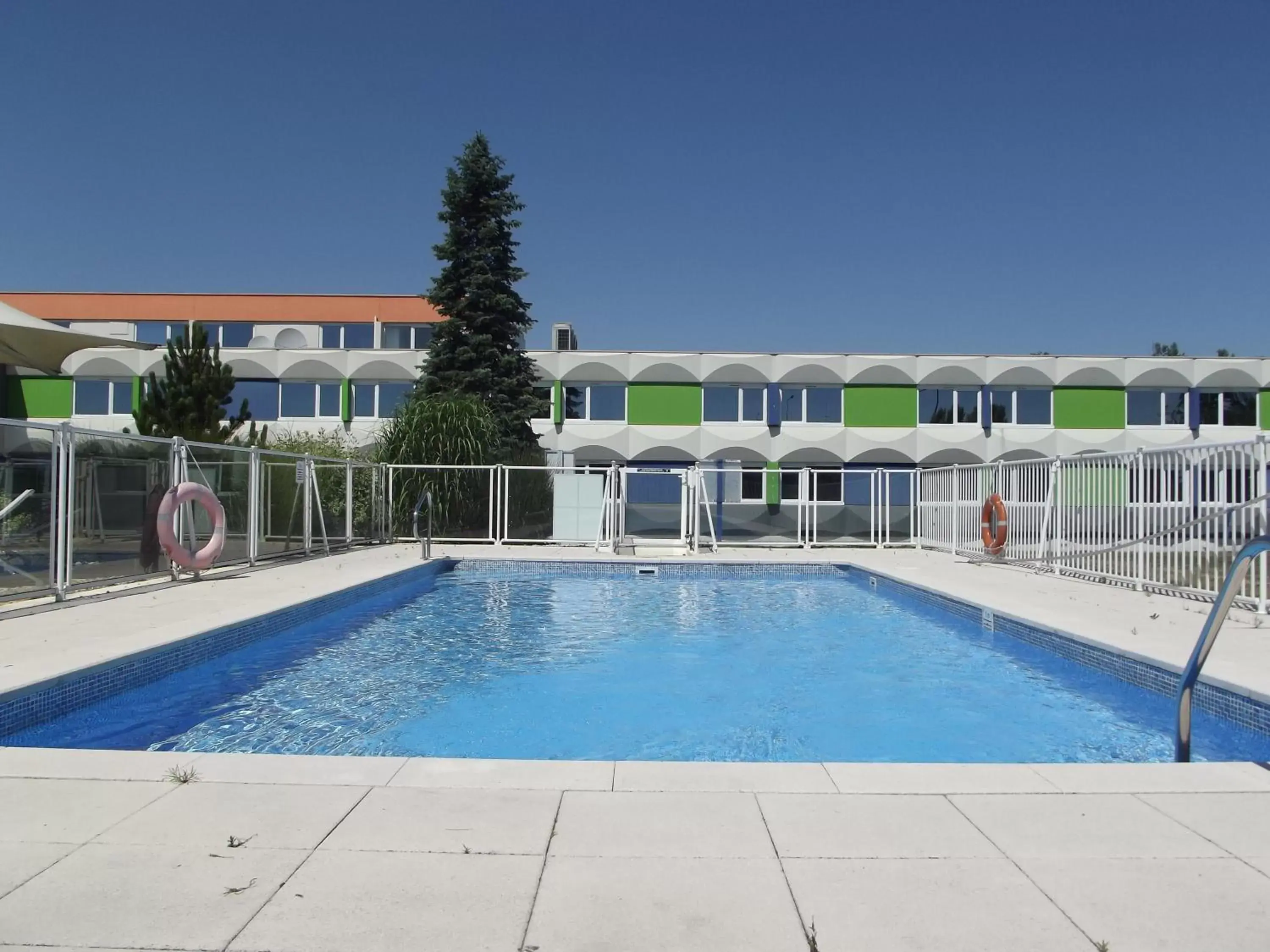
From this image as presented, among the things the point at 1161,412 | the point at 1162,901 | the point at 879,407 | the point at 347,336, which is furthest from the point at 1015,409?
the point at 1162,901

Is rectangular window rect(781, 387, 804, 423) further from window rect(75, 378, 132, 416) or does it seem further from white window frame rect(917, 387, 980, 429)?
window rect(75, 378, 132, 416)

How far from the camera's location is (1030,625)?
7.04m

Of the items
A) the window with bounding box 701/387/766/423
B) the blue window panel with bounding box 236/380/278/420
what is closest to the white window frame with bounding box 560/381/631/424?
the window with bounding box 701/387/766/423

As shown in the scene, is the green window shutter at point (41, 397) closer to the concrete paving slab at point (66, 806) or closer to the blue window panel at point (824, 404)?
the blue window panel at point (824, 404)

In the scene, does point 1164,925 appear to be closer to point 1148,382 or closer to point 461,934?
point 461,934

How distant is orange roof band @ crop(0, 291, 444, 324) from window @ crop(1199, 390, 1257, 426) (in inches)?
969

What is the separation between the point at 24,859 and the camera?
2479mm

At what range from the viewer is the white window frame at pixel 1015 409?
2481 cm

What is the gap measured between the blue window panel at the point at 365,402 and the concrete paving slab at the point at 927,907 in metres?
23.8

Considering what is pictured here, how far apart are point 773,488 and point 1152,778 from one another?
2121 centimetres

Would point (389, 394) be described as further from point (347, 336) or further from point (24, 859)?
point (24, 859)

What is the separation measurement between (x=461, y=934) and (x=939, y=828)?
1.56 m

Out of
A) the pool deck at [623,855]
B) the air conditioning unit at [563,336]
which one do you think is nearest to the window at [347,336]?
the air conditioning unit at [563,336]

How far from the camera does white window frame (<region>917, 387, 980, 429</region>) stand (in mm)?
24812
